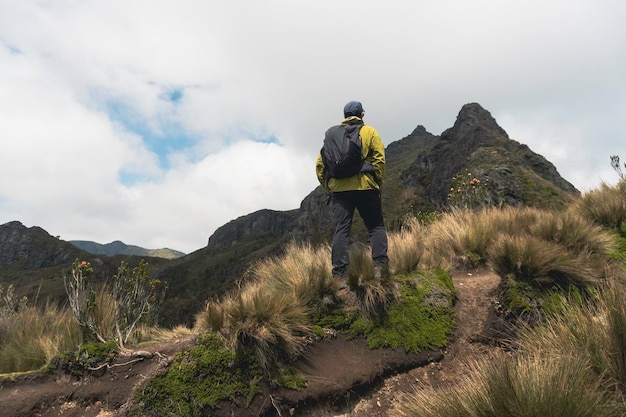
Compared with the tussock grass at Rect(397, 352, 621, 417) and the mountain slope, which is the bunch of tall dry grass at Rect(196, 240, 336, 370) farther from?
the mountain slope

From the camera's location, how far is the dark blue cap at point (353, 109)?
478 centimetres

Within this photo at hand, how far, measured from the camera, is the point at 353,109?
4.78 m

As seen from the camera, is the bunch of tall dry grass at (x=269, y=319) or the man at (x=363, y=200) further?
the man at (x=363, y=200)

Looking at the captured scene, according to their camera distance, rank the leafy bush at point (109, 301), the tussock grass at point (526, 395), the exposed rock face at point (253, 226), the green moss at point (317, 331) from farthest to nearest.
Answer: the exposed rock face at point (253, 226) → the green moss at point (317, 331) → the leafy bush at point (109, 301) → the tussock grass at point (526, 395)

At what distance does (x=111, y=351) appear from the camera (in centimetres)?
314

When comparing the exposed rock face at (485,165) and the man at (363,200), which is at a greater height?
the exposed rock face at (485,165)

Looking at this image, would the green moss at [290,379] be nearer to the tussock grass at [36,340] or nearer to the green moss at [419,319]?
the green moss at [419,319]

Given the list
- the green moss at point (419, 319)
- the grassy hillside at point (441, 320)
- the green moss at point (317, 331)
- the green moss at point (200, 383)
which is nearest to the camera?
the grassy hillside at point (441, 320)

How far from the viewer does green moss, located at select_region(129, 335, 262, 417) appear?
8.93 ft

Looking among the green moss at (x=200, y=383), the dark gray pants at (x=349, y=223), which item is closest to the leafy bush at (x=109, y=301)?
the green moss at (x=200, y=383)

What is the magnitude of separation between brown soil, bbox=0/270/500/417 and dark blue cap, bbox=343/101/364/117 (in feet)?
9.41

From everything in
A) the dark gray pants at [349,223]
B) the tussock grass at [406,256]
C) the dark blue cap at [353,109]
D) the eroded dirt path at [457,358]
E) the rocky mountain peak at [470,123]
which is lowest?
the eroded dirt path at [457,358]

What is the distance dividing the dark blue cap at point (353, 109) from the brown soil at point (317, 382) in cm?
287

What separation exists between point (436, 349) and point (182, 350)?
2.52 metres
